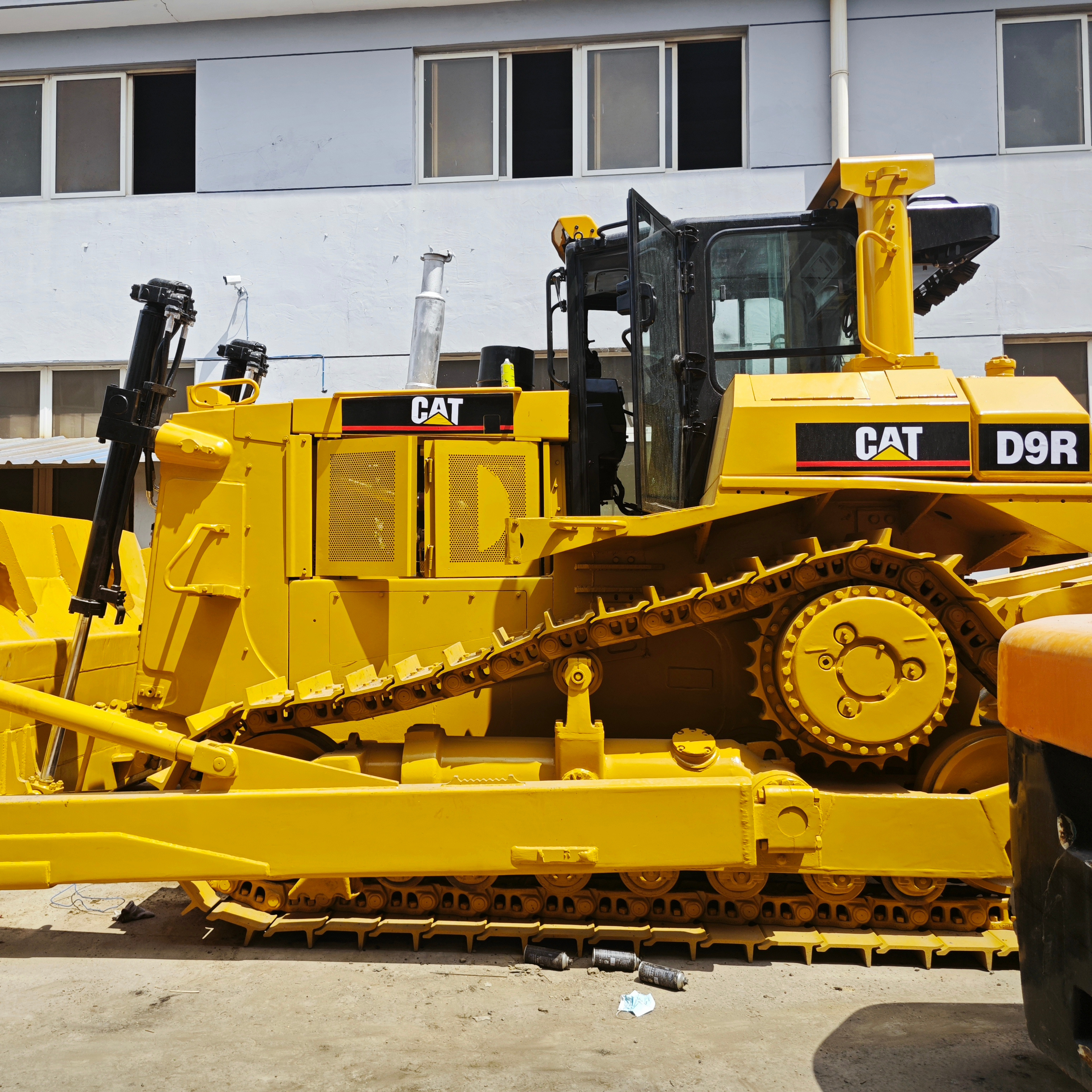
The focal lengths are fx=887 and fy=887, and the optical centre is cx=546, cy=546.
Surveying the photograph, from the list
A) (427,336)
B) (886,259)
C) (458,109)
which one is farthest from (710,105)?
(886,259)

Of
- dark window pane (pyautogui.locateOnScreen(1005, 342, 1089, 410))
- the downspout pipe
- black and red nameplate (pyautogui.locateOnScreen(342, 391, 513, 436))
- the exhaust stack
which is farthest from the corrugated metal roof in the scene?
dark window pane (pyautogui.locateOnScreen(1005, 342, 1089, 410))

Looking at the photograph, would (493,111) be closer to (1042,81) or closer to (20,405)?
(1042,81)

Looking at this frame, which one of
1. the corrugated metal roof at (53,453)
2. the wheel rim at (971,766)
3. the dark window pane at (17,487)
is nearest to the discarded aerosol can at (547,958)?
the wheel rim at (971,766)

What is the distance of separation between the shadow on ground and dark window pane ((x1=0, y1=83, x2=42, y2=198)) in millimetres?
10659

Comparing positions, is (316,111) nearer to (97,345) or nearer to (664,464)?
(97,345)

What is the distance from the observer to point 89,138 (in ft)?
31.0

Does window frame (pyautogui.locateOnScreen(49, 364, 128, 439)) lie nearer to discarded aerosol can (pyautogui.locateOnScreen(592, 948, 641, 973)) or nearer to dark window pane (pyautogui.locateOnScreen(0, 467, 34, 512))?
dark window pane (pyautogui.locateOnScreen(0, 467, 34, 512))

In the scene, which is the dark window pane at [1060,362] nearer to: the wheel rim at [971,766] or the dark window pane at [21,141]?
the wheel rim at [971,766]

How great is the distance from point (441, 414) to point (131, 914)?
2.80 m

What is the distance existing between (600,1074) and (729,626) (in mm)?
2018

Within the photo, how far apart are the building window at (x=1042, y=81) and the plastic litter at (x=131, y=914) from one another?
30.6ft

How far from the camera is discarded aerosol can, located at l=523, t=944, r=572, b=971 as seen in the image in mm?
3641

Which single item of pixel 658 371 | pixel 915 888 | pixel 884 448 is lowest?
pixel 915 888

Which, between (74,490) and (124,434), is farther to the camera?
(74,490)
